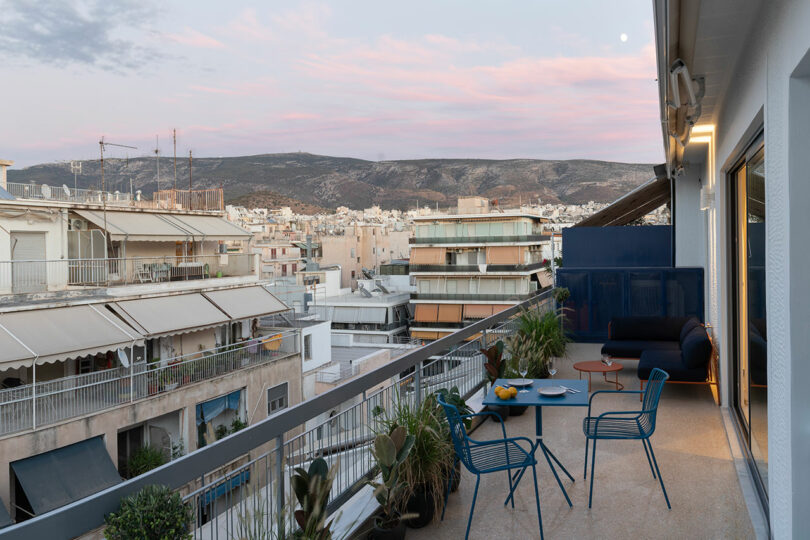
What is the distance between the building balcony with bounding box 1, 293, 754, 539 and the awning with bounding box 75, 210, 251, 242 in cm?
2318

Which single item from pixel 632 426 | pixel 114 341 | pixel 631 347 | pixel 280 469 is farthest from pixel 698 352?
pixel 114 341

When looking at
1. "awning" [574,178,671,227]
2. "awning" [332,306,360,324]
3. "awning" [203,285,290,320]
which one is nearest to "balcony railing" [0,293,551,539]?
"awning" [574,178,671,227]

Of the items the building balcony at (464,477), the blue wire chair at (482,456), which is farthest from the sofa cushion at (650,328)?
the blue wire chair at (482,456)

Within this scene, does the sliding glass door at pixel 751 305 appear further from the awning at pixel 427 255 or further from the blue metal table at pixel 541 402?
the awning at pixel 427 255

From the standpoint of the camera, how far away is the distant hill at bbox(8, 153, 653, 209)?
80062 millimetres

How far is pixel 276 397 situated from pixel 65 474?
386 inches

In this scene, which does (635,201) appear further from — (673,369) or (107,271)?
(107,271)

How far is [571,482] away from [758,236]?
2.04 m

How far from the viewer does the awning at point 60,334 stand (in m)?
18.3

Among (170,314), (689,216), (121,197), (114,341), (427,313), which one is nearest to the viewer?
(689,216)

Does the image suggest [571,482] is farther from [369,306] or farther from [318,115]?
[318,115]

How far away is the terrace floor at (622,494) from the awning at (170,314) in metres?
20.4

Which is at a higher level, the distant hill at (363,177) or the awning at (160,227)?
the distant hill at (363,177)

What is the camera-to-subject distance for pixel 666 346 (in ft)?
27.1
